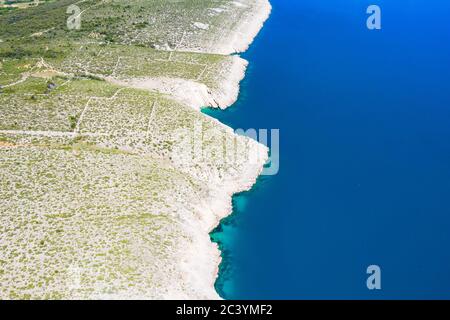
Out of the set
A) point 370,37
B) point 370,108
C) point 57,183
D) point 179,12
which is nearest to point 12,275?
point 57,183

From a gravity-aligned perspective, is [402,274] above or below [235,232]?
above

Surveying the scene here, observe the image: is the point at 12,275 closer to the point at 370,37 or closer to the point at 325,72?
the point at 325,72

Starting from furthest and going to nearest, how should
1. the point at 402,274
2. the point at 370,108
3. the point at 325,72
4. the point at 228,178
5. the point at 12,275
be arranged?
the point at 325,72 < the point at 370,108 < the point at 228,178 < the point at 402,274 < the point at 12,275

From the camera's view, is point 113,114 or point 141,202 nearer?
point 141,202

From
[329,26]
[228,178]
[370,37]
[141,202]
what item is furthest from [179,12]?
[141,202]

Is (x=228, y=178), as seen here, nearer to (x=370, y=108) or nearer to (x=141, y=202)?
(x=141, y=202)

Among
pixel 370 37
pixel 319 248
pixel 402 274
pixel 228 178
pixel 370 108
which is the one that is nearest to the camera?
pixel 402 274
